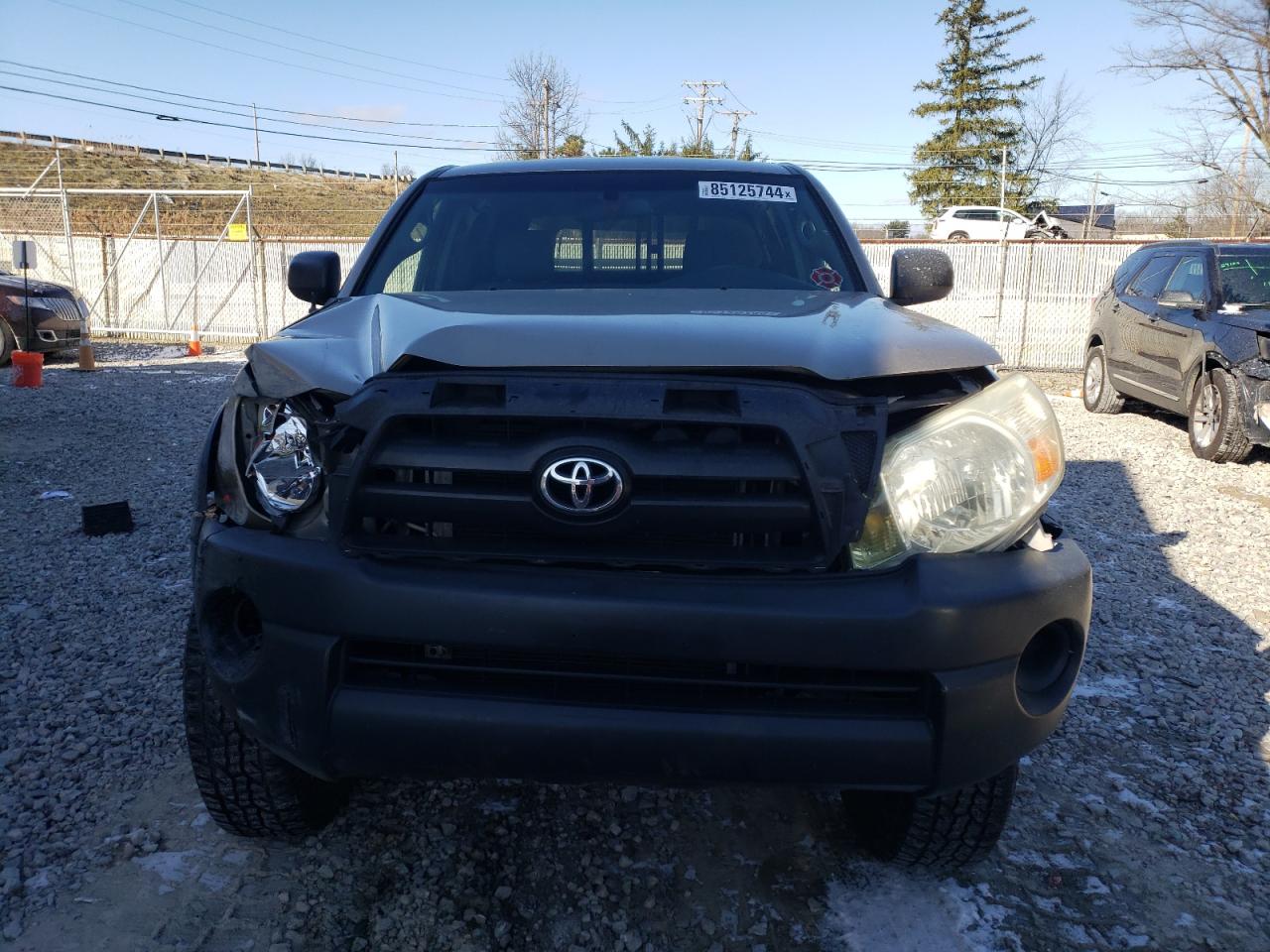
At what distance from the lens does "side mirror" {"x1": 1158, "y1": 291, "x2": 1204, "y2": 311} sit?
337 inches

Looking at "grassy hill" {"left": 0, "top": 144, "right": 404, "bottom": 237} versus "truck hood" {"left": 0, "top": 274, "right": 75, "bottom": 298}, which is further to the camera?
"grassy hill" {"left": 0, "top": 144, "right": 404, "bottom": 237}

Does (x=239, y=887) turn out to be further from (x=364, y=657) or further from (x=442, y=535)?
(x=442, y=535)

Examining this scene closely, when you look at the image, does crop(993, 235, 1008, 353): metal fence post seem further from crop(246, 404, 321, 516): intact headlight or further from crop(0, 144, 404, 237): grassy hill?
crop(0, 144, 404, 237): grassy hill

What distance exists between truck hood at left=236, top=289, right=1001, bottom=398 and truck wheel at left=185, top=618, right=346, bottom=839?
704 millimetres

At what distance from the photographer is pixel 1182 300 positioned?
8.68 meters

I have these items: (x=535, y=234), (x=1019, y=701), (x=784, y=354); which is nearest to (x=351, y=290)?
(x=535, y=234)

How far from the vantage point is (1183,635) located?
442cm

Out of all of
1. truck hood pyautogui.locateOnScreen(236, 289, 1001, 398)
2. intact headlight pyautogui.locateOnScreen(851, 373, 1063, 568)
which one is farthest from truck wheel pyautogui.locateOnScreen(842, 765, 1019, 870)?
truck hood pyautogui.locateOnScreen(236, 289, 1001, 398)

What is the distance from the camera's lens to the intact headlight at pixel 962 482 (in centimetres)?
209

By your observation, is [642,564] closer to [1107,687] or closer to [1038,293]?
[1107,687]

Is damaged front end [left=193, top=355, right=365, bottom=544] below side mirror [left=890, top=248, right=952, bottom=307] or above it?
below

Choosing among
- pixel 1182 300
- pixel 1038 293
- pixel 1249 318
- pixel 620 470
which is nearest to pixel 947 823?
pixel 620 470

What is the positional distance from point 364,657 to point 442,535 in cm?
29

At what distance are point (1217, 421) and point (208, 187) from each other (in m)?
62.3
